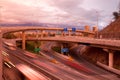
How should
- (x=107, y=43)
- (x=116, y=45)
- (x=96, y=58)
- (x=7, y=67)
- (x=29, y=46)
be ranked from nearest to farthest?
(x=7, y=67) → (x=116, y=45) → (x=107, y=43) → (x=96, y=58) → (x=29, y=46)

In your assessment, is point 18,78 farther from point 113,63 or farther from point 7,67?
point 113,63

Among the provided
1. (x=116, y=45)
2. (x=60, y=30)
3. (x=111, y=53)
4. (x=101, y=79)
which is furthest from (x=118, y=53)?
(x=60, y=30)

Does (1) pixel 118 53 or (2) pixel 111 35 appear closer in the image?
(1) pixel 118 53

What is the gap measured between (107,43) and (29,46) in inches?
2958

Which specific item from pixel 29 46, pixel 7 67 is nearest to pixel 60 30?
pixel 29 46

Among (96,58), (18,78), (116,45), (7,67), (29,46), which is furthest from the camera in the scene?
(29,46)

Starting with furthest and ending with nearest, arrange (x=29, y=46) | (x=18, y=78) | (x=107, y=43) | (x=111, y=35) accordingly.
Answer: (x=29, y=46), (x=111, y=35), (x=107, y=43), (x=18, y=78)

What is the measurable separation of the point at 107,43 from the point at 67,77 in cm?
2637

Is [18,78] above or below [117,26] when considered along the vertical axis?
below

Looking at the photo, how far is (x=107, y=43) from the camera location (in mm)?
69000

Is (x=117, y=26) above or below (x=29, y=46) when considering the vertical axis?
above

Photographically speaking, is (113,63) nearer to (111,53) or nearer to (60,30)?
(111,53)

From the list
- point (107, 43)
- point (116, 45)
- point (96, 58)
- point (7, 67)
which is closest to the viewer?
point (7, 67)

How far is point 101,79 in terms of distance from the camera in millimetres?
48375
